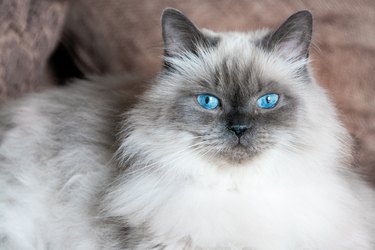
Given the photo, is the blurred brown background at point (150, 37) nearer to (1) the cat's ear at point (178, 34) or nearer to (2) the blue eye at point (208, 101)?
(1) the cat's ear at point (178, 34)

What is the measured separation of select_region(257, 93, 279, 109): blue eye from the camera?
1467 millimetres

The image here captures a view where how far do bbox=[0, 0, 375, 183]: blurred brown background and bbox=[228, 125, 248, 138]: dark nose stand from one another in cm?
61

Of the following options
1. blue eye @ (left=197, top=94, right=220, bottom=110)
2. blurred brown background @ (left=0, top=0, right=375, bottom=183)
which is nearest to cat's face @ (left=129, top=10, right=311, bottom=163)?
blue eye @ (left=197, top=94, right=220, bottom=110)

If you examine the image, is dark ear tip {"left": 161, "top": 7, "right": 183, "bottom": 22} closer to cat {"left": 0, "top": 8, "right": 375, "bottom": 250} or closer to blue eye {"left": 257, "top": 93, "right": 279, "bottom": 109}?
cat {"left": 0, "top": 8, "right": 375, "bottom": 250}

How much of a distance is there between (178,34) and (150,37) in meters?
0.64

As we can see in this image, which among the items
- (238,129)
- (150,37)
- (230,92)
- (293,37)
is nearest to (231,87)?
(230,92)

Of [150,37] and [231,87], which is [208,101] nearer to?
[231,87]

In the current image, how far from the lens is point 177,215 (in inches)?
57.8

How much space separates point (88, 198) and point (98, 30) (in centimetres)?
86

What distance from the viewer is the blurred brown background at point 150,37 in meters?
1.94

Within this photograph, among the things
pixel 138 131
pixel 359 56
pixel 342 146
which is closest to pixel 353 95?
pixel 359 56

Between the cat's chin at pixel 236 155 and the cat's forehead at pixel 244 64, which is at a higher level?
the cat's forehead at pixel 244 64

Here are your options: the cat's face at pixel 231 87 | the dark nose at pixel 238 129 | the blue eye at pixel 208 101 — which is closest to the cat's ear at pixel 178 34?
the cat's face at pixel 231 87

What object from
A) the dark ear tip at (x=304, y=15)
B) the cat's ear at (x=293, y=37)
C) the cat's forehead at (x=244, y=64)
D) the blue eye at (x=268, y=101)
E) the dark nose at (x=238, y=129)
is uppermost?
the dark ear tip at (x=304, y=15)
